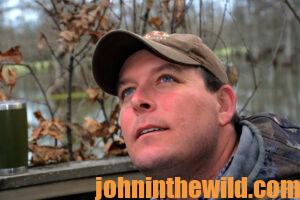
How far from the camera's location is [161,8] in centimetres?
369

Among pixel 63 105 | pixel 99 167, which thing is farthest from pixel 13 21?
pixel 99 167

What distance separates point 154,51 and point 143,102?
211 millimetres

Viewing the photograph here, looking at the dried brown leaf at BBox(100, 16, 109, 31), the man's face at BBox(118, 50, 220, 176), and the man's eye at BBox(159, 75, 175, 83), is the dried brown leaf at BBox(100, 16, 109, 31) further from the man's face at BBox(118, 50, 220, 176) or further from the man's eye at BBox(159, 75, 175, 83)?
the man's eye at BBox(159, 75, 175, 83)

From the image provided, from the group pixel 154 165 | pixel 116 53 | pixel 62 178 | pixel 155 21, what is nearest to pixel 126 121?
pixel 154 165

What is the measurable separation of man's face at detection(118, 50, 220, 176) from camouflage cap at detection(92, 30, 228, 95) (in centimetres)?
5

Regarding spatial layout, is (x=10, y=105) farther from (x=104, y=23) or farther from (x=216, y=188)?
(x=216, y=188)

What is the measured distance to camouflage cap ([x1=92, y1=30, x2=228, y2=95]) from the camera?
193 centimetres

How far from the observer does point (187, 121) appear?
183 cm

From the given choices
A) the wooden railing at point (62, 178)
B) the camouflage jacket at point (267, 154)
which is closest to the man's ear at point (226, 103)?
the camouflage jacket at point (267, 154)

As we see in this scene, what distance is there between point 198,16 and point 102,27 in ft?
2.67

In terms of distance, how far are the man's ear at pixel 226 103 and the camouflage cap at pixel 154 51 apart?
0.15 feet

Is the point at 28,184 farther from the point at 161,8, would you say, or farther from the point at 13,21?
the point at 13,21

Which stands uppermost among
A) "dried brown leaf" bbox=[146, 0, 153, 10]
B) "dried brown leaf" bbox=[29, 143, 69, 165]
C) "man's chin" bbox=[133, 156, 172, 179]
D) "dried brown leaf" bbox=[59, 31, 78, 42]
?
"dried brown leaf" bbox=[146, 0, 153, 10]

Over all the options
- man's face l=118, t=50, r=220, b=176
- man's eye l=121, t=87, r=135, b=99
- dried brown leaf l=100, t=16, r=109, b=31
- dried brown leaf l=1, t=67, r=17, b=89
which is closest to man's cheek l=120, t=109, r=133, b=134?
man's face l=118, t=50, r=220, b=176
